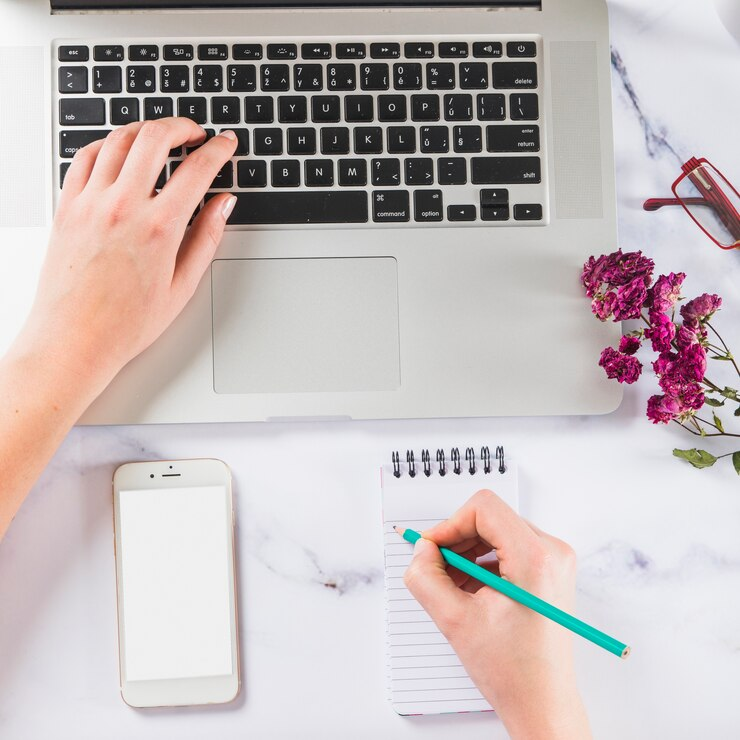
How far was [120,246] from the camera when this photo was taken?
0.69 metres

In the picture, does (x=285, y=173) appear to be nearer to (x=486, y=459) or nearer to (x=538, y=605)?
(x=486, y=459)

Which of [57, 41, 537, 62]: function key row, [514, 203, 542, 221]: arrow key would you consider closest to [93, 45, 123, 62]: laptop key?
[57, 41, 537, 62]: function key row

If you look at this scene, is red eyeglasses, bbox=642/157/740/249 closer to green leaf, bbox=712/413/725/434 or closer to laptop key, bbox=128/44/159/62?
green leaf, bbox=712/413/725/434

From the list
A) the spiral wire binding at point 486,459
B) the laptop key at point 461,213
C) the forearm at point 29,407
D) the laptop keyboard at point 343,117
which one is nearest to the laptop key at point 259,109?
the laptop keyboard at point 343,117

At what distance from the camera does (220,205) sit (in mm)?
712

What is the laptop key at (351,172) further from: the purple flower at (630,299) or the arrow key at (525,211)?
the purple flower at (630,299)

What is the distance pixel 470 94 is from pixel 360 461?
412mm

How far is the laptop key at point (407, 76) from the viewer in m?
0.74

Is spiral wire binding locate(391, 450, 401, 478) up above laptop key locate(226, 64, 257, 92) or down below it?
below

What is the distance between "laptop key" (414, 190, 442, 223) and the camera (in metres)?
0.73

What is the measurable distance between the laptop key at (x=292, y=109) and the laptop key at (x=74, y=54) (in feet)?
0.68

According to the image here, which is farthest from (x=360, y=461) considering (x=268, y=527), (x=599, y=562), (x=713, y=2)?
(x=713, y=2)

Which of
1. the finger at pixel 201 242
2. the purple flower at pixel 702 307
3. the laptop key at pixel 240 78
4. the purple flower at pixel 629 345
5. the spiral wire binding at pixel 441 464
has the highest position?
the laptop key at pixel 240 78

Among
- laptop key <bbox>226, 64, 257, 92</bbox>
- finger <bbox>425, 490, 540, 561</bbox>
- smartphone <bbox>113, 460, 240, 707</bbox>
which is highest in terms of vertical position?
laptop key <bbox>226, 64, 257, 92</bbox>
